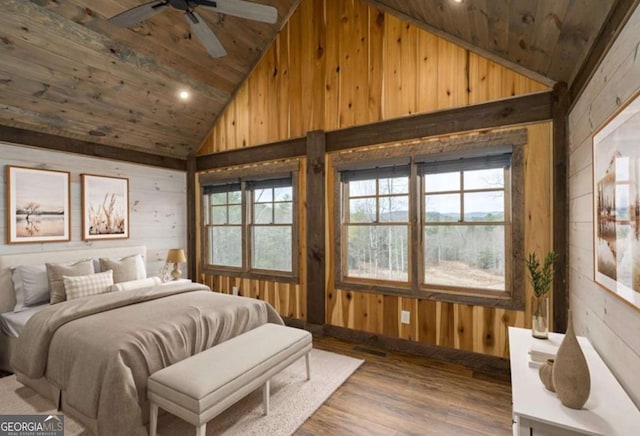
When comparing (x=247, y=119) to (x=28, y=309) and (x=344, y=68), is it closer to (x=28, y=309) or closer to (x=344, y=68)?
(x=344, y=68)

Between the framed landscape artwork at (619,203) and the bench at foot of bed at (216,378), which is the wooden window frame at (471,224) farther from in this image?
the bench at foot of bed at (216,378)

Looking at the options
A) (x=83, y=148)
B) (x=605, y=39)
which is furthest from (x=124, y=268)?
(x=605, y=39)

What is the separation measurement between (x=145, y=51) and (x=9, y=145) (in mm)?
1788

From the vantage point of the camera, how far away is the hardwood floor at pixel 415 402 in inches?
84.1

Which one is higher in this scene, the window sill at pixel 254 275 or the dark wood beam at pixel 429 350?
the window sill at pixel 254 275

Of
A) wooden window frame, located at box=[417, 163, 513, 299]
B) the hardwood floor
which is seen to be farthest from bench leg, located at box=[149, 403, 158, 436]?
wooden window frame, located at box=[417, 163, 513, 299]

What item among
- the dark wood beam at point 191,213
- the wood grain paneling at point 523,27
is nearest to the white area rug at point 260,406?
the dark wood beam at point 191,213

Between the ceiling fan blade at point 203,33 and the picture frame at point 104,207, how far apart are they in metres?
2.63

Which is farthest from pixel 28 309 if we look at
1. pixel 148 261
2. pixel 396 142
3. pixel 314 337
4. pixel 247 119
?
pixel 396 142

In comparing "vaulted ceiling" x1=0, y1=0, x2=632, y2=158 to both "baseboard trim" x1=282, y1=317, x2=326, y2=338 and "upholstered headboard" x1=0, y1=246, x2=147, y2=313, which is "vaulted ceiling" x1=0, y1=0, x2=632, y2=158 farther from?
"baseboard trim" x1=282, y1=317, x2=326, y2=338

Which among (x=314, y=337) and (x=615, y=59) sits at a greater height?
(x=615, y=59)

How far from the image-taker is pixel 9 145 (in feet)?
11.1

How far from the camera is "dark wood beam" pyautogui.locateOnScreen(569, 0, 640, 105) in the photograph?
1402 millimetres

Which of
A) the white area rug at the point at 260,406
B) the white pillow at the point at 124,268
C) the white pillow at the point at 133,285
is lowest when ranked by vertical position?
the white area rug at the point at 260,406
